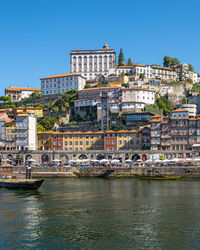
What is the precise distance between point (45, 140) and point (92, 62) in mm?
59090

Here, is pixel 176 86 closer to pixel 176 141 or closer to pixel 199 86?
pixel 199 86

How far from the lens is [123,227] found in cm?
3588

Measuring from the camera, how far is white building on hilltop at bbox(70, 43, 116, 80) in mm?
156500

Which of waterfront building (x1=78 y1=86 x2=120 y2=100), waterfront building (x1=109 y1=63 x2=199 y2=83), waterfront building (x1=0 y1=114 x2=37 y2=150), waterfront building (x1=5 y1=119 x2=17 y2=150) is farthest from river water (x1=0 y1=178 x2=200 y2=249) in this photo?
waterfront building (x1=109 y1=63 x2=199 y2=83)

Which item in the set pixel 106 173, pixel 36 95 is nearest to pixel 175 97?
pixel 36 95

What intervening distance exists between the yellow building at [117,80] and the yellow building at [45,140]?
3901 centimetres

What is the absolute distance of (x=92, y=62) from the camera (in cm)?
15775

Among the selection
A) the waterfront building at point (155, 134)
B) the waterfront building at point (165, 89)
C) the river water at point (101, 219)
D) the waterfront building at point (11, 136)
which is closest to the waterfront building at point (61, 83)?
the waterfront building at point (165, 89)

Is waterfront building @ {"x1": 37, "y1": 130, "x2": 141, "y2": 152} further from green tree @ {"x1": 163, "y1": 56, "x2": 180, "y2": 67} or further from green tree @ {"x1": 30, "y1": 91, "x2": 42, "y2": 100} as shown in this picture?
green tree @ {"x1": 163, "y1": 56, "x2": 180, "y2": 67}

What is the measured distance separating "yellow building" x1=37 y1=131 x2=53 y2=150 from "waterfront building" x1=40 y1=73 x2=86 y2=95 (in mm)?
38327

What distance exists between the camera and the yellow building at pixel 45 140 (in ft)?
349

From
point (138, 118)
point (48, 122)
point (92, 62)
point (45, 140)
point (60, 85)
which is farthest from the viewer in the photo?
point (92, 62)

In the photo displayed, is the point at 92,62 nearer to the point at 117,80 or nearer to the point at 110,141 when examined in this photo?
the point at 117,80

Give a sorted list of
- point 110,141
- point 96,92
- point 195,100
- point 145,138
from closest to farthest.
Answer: point 145,138
point 110,141
point 195,100
point 96,92
